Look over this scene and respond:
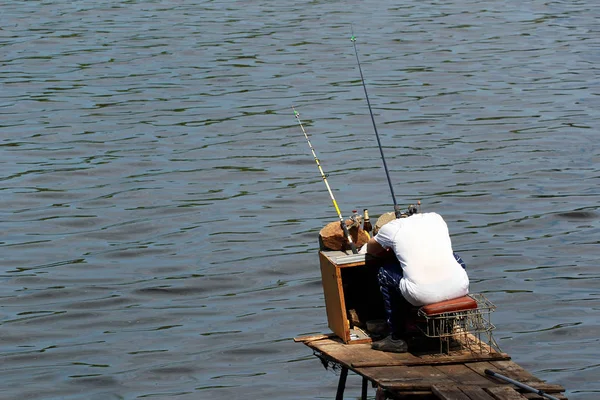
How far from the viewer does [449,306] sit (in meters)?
8.27

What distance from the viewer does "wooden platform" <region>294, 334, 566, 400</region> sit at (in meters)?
7.68

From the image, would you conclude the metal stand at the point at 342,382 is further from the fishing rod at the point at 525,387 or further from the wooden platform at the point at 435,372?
the fishing rod at the point at 525,387

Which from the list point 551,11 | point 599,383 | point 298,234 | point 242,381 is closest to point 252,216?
point 298,234

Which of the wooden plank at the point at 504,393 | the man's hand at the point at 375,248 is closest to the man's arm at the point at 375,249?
the man's hand at the point at 375,248

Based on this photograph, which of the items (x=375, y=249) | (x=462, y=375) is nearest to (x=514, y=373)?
(x=462, y=375)

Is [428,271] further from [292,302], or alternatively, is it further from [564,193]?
[564,193]

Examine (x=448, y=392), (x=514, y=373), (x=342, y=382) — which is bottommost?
(x=342, y=382)

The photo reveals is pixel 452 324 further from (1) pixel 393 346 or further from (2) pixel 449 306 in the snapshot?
(1) pixel 393 346

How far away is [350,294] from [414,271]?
1219 mm

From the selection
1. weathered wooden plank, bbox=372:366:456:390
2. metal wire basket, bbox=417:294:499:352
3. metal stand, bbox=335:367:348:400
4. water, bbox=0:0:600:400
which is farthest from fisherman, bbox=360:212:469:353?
water, bbox=0:0:600:400

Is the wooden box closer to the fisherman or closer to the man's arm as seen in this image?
the man's arm

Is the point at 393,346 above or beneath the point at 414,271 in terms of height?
beneath

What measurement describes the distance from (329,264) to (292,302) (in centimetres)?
554

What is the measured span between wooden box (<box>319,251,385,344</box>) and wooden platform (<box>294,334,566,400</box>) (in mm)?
182
